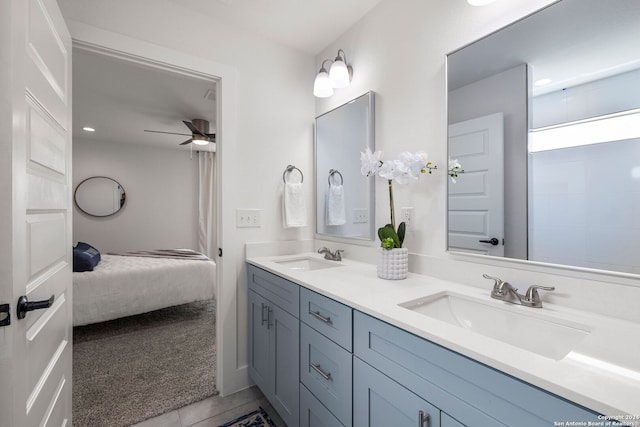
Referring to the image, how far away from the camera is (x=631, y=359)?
2.06ft

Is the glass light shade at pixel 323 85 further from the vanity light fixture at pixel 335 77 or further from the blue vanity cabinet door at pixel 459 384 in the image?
the blue vanity cabinet door at pixel 459 384

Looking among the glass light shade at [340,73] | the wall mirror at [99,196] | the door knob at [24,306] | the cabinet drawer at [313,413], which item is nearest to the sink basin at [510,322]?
the cabinet drawer at [313,413]

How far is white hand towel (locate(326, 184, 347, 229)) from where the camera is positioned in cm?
197

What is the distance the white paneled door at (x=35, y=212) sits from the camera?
73 centimetres

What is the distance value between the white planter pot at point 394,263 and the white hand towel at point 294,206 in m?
0.85

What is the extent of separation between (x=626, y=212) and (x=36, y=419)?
6.33 feet

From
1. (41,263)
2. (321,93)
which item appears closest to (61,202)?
(41,263)

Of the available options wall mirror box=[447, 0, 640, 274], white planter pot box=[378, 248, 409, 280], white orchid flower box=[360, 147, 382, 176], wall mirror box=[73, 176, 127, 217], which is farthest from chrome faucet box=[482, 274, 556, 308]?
wall mirror box=[73, 176, 127, 217]

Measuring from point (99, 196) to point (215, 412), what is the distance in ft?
15.4

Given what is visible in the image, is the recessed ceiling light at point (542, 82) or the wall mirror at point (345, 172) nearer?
the recessed ceiling light at point (542, 82)

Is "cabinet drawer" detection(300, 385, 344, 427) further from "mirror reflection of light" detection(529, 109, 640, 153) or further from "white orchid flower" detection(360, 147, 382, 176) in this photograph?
"mirror reflection of light" detection(529, 109, 640, 153)

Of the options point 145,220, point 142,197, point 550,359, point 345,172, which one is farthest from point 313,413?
point 142,197

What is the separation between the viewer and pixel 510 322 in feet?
3.16

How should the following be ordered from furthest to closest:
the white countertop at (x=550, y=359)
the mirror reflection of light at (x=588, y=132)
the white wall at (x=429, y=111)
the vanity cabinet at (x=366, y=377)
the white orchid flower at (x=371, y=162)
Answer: the white orchid flower at (x=371, y=162) → the white wall at (x=429, y=111) → the mirror reflection of light at (x=588, y=132) → the vanity cabinet at (x=366, y=377) → the white countertop at (x=550, y=359)
